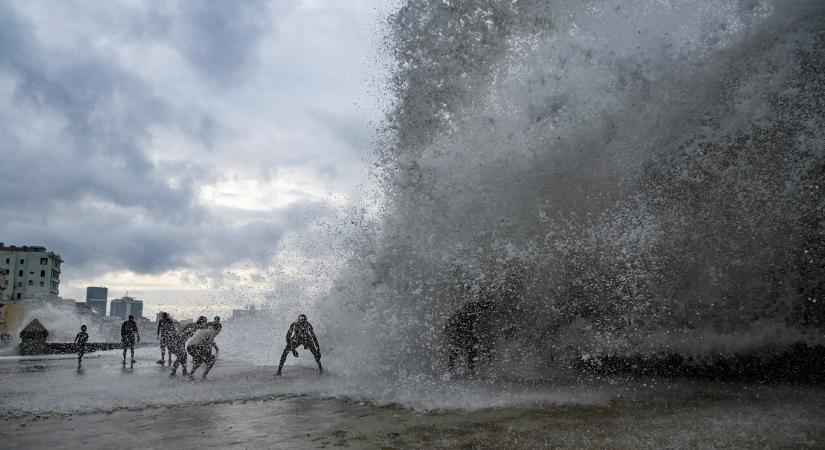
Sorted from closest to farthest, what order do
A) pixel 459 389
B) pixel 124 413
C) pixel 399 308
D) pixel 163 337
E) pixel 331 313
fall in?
pixel 124 413 → pixel 459 389 → pixel 399 308 → pixel 163 337 → pixel 331 313

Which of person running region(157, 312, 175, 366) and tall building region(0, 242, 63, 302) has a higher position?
tall building region(0, 242, 63, 302)

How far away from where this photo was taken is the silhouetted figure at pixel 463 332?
1090 centimetres

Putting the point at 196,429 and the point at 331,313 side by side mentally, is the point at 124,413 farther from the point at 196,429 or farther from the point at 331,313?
the point at 331,313

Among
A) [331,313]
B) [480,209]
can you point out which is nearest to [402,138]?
[480,209]

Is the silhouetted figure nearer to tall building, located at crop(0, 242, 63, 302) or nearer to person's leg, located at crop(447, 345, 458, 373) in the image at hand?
person's leg, located at crop(447, 345, 458, 373)

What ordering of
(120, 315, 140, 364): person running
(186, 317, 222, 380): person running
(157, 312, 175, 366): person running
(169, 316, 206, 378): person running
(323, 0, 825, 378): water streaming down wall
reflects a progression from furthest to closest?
(120, 315, 140, 364): person running → (157, 312, 175, 366): person running → (169, 316, 206, 378): person running → (186, 317, 222, 380): person running → (323, 0, 825, 378): water streaming down wall

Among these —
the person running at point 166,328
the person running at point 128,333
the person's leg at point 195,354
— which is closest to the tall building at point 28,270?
the person running at point 128,333

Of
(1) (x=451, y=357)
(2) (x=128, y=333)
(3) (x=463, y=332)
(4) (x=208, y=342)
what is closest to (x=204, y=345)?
(4) (x=208, y=342)

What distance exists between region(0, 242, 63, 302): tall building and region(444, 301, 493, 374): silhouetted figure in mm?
96368

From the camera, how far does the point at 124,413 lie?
7.27 m

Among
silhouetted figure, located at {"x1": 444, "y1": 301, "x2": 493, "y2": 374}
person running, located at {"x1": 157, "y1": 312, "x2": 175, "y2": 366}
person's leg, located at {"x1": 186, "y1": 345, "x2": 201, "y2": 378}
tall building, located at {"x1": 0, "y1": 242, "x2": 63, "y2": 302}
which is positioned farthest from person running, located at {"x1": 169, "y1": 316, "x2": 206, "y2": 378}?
tall building, located at {"x1": 0, "y1": 242, "x2": 63, "y2": 302}

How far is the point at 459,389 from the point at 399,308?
136 inches

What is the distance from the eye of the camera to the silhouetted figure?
1090 cm

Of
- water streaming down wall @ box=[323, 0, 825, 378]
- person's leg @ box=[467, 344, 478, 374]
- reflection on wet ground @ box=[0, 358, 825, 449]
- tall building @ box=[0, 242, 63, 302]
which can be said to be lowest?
reflection on wet ground @ box=[0, 358, 825, 449]
